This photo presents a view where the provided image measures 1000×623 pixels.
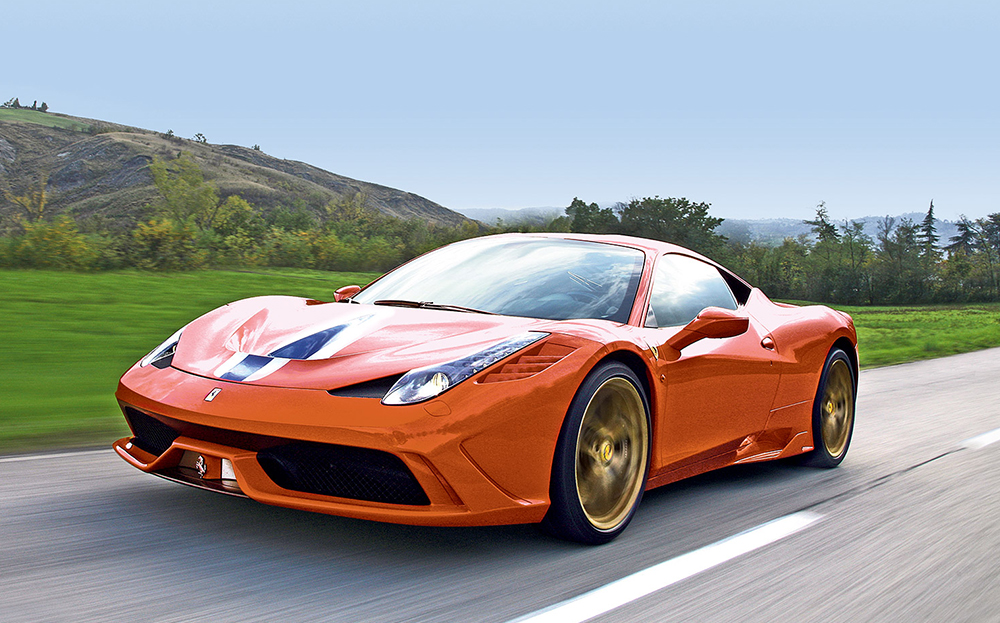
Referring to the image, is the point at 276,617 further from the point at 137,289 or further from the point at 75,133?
the point at 75,133

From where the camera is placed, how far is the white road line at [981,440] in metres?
6.07

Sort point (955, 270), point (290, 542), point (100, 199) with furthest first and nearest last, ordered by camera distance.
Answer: point (100, 199), point (955, 270), point (290, 542)

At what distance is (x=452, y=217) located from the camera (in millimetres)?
192750

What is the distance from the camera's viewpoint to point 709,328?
12.9 ft

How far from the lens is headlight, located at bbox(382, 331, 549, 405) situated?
9.80 feet

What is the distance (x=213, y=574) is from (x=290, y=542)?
0.41 metres

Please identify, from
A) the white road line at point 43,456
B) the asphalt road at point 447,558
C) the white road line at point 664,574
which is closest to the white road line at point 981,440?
the asphalt road at point 447,558

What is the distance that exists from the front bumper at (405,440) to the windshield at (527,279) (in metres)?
0.79

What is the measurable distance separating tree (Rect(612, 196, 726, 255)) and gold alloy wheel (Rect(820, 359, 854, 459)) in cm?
6781

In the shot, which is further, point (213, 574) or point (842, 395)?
point (842, 395)

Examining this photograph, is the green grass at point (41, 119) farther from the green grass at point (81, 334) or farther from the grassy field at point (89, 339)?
the green grass at point (81, 334)

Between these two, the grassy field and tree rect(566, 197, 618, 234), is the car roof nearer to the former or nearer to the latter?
the grassy field

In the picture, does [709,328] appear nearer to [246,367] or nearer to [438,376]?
[438,376]

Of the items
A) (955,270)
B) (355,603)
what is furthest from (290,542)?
(955,270)
